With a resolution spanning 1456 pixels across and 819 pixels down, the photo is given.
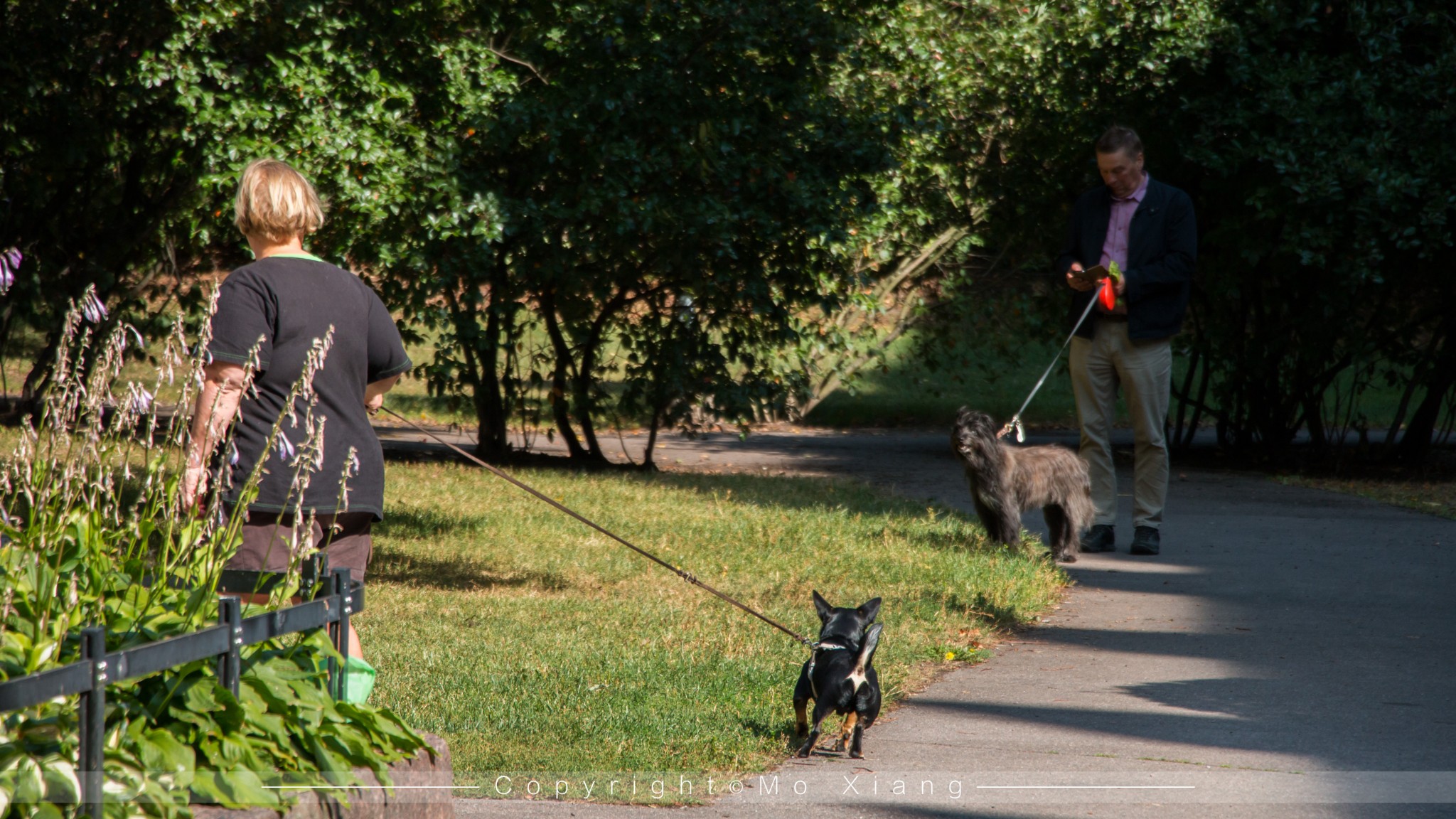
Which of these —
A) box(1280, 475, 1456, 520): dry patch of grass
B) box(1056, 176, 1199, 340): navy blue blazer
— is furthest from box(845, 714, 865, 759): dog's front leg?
box(1280, 475, 1456, 520): dry patch of grass

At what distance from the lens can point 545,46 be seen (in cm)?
934

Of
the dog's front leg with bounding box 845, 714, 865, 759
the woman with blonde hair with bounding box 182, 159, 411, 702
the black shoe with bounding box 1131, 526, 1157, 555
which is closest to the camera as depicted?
the woman with blonde hair with bounding box 182, 159, 411, 702

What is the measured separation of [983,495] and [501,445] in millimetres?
6360

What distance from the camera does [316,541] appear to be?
13.4 feet

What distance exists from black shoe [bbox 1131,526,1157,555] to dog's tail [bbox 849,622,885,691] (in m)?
4.51

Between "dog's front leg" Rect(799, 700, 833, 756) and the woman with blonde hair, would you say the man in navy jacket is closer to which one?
"dog's front leg" Rect(799, 700, 833, 756)

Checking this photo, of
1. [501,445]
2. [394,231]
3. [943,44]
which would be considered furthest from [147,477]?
[943,44]

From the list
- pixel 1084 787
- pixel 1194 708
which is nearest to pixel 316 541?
pixel 1084 787

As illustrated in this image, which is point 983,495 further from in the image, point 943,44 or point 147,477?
point 943,44

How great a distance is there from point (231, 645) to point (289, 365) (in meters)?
1.35

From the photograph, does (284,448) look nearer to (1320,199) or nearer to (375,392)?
(375,392)

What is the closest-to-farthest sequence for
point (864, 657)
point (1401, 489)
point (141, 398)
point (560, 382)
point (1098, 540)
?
point (141, 398) < point (864, 657) < point (1098, 540) < point (1401, 489) < point (560, 382)

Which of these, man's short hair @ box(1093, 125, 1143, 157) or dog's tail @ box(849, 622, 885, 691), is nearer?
dog's tail @ box(849, 622, 885, 691)

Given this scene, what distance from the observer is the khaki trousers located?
8047 mm
